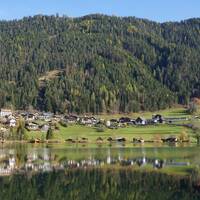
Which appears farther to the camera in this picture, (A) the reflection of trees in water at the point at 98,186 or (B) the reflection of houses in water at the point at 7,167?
(B) the reflection of houses in water at the point at 7,167

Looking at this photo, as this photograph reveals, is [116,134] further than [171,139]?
Yes

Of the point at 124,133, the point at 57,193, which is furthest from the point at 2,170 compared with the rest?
the point at 124,133

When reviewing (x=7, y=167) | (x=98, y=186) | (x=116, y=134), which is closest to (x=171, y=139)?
(x=116, y=134)

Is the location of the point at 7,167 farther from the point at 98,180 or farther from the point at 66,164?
the point at 98,180

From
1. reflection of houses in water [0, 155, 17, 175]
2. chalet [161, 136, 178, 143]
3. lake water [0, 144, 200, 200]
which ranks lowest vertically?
chalet [161, 136, 178, 143]

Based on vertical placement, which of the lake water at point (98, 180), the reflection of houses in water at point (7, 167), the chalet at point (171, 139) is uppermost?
the lake water at point (98, 180)

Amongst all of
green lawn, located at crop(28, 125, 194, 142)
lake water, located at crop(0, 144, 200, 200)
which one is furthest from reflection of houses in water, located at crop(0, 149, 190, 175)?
green lawn, located at crop(28, 125, 194, 142)

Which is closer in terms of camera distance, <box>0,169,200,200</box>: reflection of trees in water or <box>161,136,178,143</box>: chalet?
<box>0,169,200,200</box>: reflection of trees in water

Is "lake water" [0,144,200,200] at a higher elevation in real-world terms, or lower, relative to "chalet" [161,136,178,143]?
higher

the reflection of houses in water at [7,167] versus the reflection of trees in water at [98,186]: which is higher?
the reflection of trees in water at [98,186]

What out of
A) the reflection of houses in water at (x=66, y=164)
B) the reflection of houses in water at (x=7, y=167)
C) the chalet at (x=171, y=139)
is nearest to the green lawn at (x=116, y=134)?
the chalet at (x=171, y=139)

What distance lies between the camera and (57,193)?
184ft

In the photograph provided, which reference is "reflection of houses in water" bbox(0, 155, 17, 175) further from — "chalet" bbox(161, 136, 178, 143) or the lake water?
"chalet" bbox(161, 136, 178, 143)

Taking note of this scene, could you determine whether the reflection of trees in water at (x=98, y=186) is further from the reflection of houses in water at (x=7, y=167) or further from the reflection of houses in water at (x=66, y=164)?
the reflection of houses in water at (x=66, y=164)
